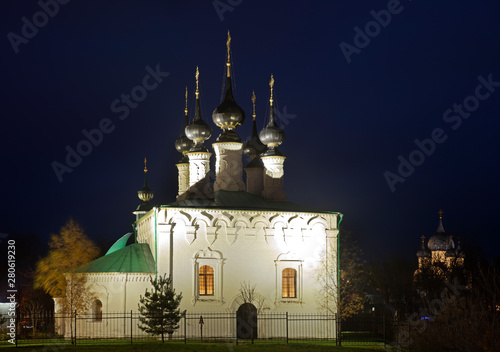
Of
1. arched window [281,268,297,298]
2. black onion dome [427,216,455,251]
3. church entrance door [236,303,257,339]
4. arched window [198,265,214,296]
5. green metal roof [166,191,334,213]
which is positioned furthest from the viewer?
black onion dome [427,216,455,251]

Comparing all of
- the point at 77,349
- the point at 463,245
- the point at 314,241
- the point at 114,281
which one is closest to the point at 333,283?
the point at 314,241

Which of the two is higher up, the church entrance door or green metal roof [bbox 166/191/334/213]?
green metal roof [bbox 166/191/334/213]

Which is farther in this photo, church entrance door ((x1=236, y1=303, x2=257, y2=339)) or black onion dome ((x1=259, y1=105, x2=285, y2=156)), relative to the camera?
black onion dome ((x1=259, y1=105, x2=285, y2=156))

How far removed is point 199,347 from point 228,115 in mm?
11767

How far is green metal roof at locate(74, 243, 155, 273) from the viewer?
1089 inches

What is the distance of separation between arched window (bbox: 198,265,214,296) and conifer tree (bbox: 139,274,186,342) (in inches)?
80.0

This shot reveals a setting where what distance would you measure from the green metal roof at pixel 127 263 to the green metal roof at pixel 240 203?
234 cm

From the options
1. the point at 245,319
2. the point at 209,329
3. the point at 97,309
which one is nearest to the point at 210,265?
the point at 209,329

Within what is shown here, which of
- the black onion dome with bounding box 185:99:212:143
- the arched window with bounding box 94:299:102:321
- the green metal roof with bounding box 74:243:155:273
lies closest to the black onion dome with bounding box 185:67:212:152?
the black onion dome with bounding box 185:99:212:143

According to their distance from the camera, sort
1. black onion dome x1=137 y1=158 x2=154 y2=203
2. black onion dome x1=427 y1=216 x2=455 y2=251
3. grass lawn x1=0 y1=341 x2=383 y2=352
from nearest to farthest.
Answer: grass lawn x1=0 y1=341 x2=383 y2=352 → black onion dome x1=137 y1=158 x2=154 y2=203 → black onion dome x1=427 y1=216 x2=455 y2=251

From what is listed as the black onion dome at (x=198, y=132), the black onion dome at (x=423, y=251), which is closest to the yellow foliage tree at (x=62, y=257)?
the black onion dome at (x=198, y=132)

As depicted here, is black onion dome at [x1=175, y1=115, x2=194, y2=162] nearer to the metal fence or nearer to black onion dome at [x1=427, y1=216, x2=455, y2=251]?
the metal fence

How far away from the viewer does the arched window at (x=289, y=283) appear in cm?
2897

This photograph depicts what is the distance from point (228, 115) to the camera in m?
31.7
